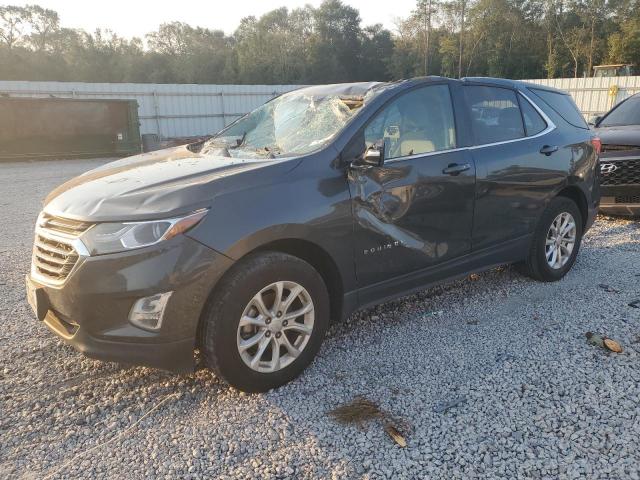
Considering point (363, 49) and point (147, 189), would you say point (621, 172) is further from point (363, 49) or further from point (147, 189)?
point (363, 49)

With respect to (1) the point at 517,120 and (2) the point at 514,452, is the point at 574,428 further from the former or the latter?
(1) the point at 517,120

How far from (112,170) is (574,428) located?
318 cm

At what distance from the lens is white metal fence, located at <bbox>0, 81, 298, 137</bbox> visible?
20578 millimetres

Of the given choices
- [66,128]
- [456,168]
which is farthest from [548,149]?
[66,128]

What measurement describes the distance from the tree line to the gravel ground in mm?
51039

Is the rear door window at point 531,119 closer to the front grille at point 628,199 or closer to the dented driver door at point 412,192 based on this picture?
the dented driver door at point 412,192

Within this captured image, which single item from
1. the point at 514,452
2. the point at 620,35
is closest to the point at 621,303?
the point at 514,452

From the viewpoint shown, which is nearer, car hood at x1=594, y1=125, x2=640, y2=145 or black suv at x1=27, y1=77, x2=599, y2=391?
black suv at x1=27, y1=77, x2=599, y2=391

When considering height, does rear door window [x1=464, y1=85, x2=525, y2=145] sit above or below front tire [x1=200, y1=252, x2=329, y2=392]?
above

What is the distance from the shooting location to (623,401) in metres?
2.82

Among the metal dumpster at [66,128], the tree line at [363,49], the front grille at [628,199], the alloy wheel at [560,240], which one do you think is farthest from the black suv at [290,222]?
the tree line at [363,49]

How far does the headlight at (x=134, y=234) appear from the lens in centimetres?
254

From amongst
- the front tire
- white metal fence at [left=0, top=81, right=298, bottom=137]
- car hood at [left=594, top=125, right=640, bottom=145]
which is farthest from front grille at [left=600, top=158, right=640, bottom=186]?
white metal fence at [left=0, top=81, right=298, bottom=137]

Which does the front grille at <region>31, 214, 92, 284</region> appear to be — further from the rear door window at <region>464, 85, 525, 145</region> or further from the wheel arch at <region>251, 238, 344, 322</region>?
the rear door window at <region>464, 85, 525, 145</region>
